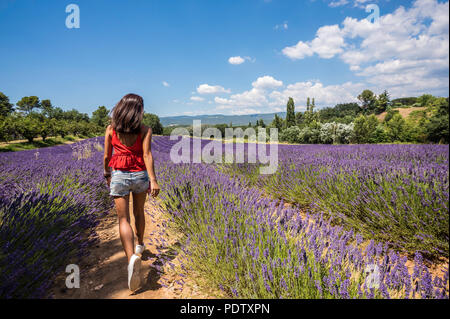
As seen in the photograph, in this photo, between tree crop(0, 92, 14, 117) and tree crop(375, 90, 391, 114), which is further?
tree crop(375, 90, 391, 114)

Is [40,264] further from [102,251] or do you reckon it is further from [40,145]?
[40,145]

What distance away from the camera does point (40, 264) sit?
4.58 feet

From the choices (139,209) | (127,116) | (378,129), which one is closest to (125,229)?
(139,209)

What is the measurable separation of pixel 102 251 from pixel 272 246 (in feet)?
6.36

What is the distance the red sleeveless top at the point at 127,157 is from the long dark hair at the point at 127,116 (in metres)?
0.10

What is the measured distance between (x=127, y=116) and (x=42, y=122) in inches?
1423

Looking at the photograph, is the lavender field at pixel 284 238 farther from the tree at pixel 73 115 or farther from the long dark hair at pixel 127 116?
the tree at pixel 73 115

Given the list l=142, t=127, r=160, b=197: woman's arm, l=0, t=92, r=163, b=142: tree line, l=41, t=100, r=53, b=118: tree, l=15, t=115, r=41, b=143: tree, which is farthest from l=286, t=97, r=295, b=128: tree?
l=41, t=100, r=53, b=118: tree

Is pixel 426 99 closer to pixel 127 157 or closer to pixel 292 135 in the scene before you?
pixel 292 135

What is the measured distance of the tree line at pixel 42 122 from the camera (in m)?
17.8

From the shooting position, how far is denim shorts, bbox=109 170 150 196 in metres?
1.71

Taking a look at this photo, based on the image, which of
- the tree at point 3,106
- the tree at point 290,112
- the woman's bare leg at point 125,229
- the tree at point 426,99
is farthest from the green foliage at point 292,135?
the tree at point 426,99

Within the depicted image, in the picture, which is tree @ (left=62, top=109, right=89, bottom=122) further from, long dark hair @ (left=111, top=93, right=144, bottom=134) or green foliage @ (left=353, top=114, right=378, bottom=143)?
long dark hair @ (left=111, top=93, right=144, bottom=134)
